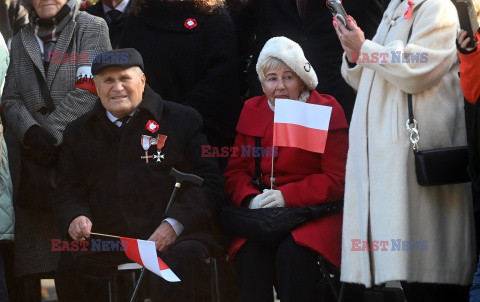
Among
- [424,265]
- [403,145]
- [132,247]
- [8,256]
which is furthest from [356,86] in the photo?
[8,256]

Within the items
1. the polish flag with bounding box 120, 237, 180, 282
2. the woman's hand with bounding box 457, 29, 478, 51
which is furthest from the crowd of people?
the polish flag with bounding box 120, 237, 180, 282

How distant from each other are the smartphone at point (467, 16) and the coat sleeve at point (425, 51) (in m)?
0.57

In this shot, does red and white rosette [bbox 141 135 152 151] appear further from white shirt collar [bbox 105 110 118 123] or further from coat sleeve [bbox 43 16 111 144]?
coat sleeve [bbox 43 16 111 144]

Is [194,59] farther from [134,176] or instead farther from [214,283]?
[214,283]

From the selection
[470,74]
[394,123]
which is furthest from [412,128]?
[470,74]

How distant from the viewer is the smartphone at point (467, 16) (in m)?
4.93

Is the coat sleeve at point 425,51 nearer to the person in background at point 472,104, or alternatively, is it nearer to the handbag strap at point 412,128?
the handbag strap at point 412,128

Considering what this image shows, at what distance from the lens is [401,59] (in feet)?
18.3

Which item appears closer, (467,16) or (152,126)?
(467,16)

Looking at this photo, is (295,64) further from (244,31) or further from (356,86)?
(244,31)

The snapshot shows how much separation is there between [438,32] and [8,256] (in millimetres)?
3178

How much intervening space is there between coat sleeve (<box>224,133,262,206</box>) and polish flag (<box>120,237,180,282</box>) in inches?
28.5

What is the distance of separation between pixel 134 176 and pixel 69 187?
1.42 ft

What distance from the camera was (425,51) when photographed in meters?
5.56
